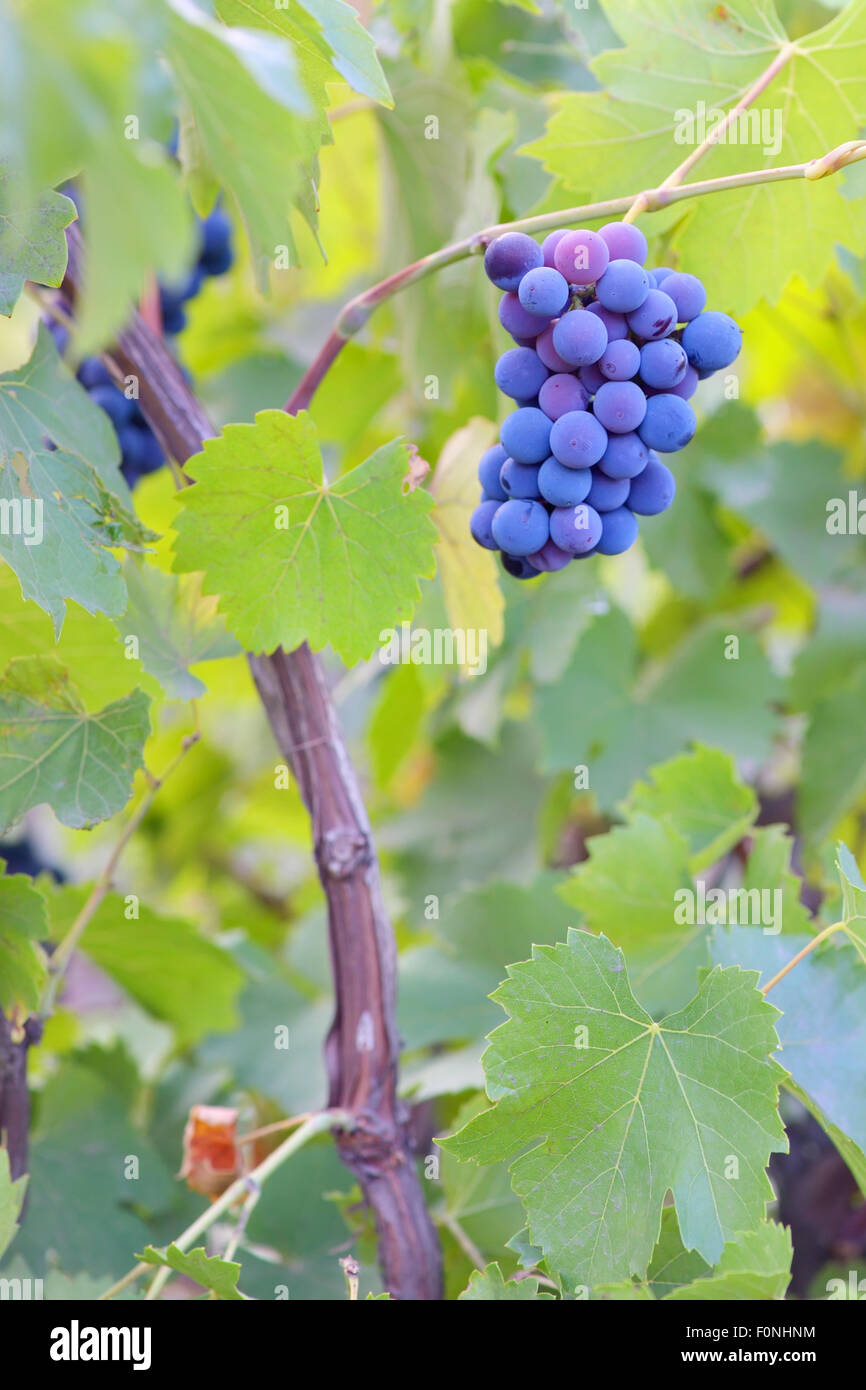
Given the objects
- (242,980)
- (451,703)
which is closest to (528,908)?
(242,980)

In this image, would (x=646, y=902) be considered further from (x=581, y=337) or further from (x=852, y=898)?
(x=581, y=337)

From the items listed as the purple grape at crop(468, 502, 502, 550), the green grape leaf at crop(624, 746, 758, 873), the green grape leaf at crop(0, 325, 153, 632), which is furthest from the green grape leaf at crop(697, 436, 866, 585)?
the green grape leaf at crop(0, 325, 153, 632)

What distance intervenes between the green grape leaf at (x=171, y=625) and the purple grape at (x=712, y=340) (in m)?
0.31

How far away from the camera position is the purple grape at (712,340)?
23.0 inches

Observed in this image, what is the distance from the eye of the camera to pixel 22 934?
2.19 feet

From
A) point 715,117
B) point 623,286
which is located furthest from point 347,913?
point 715,117

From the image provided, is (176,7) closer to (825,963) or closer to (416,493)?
(416,493)

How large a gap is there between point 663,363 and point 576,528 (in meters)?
0.09

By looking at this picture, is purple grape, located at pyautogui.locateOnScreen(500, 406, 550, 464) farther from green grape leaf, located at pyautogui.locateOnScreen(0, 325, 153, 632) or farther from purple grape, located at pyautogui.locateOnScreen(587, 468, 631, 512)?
green grape leaf, located at pyautogui.locateOnScreen(0, 325, 153, 632)

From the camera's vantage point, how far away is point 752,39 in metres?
0.73

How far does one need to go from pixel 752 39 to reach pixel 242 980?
76 centimetres

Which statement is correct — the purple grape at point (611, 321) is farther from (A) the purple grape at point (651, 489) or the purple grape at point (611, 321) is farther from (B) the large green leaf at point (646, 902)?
(B) the large green leaf at point (646, 902)

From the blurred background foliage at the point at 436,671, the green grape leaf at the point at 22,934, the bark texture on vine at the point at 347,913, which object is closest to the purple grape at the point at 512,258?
the blurred background foliage at the point at 436,671

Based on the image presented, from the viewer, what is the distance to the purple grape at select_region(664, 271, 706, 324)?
599 mm
